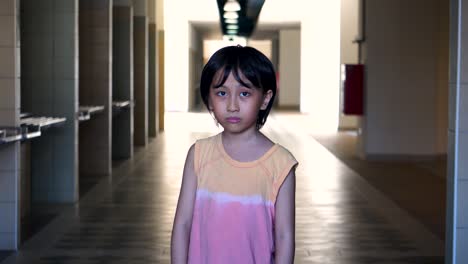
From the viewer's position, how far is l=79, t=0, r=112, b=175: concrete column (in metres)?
10.7

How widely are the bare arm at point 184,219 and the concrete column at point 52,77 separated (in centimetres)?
647

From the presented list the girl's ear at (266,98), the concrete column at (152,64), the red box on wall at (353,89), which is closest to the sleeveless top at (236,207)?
the girl's ear at (266,98)

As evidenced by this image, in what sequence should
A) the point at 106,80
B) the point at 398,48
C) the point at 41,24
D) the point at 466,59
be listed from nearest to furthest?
the point at 466,59 → the point at 41,24 → the point at 106,80 → the point at 398,48

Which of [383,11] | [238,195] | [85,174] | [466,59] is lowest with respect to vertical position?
[85,174]

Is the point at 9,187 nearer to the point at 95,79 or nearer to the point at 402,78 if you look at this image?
the point at 95,79

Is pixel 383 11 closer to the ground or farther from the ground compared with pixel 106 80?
farther from the ground

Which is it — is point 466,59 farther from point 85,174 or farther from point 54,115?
point 85,174

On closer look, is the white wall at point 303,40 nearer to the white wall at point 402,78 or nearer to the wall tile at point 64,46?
the white wall at point 402,78

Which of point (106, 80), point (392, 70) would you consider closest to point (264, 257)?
point (106, 80)

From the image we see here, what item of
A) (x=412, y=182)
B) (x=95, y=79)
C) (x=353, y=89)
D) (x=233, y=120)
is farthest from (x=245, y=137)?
(x=353, y=89)

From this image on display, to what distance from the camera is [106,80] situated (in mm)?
10844

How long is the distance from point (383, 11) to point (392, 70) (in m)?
0.88

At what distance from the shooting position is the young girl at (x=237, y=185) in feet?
6.58

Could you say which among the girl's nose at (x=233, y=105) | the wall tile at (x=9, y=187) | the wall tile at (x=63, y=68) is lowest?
the wall tile at (x=9, y=187)
